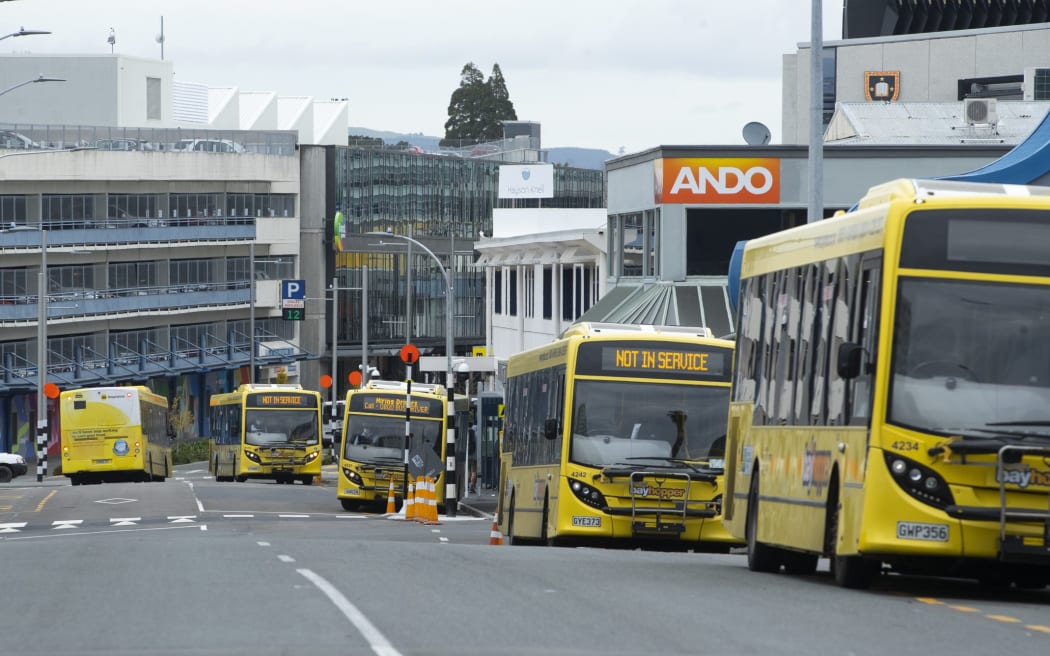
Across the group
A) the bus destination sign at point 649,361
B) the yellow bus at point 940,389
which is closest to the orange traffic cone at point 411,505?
the bus destination sign at point 649,361

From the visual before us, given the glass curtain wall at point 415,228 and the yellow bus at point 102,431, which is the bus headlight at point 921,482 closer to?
the yellow bus at point 102,431

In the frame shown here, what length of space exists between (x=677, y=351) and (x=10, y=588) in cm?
986

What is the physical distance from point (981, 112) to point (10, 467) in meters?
37.6

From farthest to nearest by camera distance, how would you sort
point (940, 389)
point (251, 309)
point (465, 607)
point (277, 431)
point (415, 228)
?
point (415, 228)
point (251, 309)
point (277, 431)
point (940, 389)
point (465, 607)

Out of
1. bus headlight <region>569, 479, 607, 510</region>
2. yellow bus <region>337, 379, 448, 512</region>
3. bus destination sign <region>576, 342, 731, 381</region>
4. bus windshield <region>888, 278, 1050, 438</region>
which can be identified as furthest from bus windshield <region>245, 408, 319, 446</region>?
bus windshield <region>888, 278, 1050, 438</region>

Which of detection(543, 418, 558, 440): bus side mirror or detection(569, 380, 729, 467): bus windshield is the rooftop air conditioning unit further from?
detection(543, 418, 558, 440): bus side mirror

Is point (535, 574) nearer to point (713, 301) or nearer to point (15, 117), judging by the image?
point (713, 301)

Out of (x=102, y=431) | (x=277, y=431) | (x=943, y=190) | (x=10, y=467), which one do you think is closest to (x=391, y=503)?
(x=277, y=431)

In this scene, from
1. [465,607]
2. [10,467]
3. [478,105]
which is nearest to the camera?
[465,607]

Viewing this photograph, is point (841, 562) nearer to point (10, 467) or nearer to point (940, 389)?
point (940, 389)

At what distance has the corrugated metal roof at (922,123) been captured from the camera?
2160 inches

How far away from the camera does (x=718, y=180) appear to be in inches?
1844

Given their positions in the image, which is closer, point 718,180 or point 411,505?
point 411,505

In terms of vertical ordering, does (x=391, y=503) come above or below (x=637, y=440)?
below
